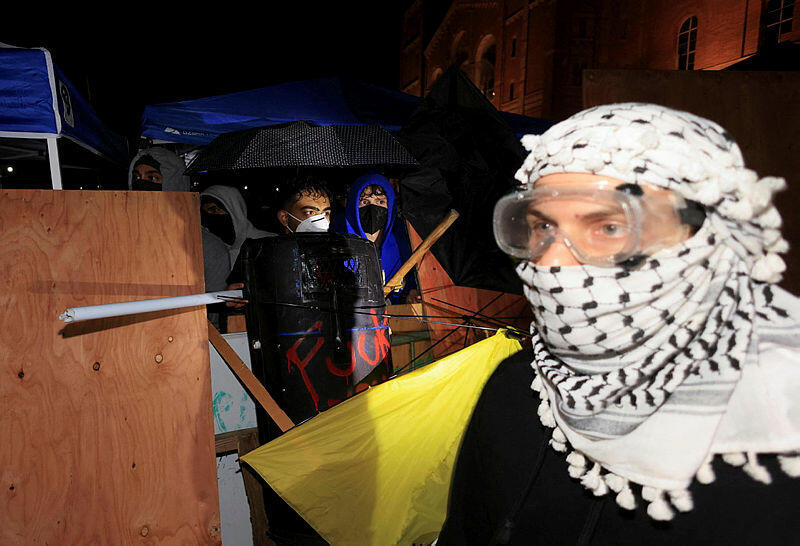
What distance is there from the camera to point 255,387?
8.14 feet

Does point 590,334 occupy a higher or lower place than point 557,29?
lower

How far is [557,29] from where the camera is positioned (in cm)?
1684

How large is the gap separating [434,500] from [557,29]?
18.9m

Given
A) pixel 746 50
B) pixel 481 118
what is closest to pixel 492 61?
pixel 746 50

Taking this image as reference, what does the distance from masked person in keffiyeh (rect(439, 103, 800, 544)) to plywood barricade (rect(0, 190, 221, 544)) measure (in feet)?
6.36

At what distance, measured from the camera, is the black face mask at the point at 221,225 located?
411 centimetres

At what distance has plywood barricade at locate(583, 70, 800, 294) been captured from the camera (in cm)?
311

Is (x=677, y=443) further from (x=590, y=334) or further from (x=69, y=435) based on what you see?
(x=69, y=435)

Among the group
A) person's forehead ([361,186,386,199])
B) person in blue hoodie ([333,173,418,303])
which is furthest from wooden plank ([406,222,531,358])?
person's forehead ([361,186,386,199])

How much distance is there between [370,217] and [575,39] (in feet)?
54.5

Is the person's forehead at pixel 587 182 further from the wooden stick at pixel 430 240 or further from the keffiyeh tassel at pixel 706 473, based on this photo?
the wooden stick at pixel 430 240

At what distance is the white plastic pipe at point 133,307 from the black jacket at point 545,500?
1516mm

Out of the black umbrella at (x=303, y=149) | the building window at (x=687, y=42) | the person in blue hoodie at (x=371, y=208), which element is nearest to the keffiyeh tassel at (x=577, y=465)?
the black umbrella at (x=303, y=149)

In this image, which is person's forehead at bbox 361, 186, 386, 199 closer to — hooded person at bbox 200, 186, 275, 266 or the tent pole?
hooded person at bbox 200, 186, 275, 266
